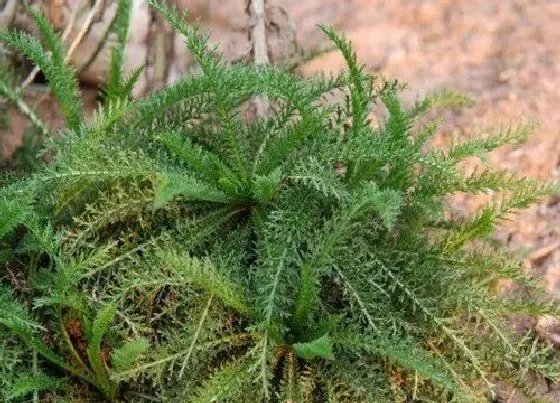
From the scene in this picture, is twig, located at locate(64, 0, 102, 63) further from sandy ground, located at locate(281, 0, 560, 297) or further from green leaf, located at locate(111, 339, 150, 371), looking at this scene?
green leaf, located at locate(111, 339, 150, 371)

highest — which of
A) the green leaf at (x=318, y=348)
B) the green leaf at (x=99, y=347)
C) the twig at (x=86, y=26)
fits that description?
the twig at (x=86, y=26)

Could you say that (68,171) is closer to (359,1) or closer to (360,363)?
(360,363)

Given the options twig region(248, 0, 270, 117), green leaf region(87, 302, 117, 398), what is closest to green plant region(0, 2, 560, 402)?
green leaf region(87, 302, 117, 398)

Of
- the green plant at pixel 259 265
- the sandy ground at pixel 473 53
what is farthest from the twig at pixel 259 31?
the green plant at pixel 259 265

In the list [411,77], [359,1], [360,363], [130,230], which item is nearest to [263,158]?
[130,230]

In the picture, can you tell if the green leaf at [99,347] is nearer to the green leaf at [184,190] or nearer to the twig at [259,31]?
the green leaf at [184,190]

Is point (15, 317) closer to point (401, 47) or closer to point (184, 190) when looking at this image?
point (184, 190)
